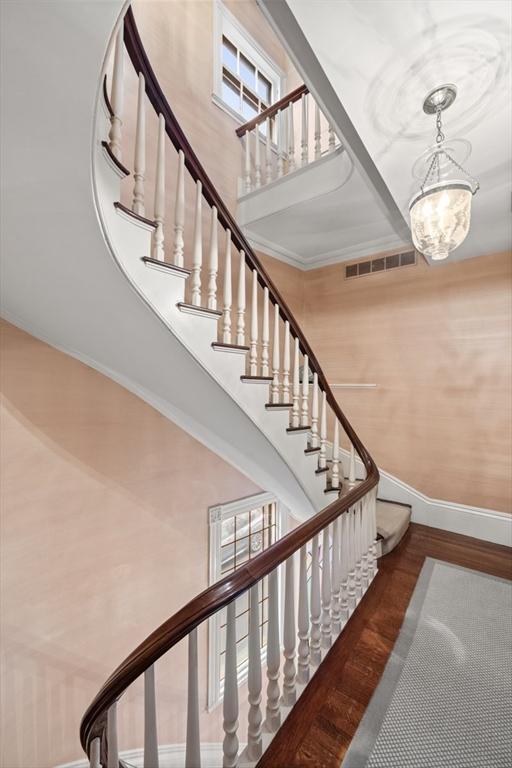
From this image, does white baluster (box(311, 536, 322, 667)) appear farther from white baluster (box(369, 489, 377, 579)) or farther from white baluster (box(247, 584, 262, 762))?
white baluster (box(369, 489, 377, 579))

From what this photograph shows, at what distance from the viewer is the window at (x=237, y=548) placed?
9.48 ft

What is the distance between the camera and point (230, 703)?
1003 mm

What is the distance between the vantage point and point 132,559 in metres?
2.42

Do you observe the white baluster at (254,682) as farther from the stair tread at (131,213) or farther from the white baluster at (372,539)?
the stair tread at (131,213)

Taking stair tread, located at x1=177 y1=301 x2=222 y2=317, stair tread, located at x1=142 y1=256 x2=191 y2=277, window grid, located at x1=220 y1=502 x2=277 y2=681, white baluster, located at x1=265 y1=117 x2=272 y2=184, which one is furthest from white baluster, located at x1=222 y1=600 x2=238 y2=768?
white baluster, located at x1=265 y1=117 x2=272 y2=184

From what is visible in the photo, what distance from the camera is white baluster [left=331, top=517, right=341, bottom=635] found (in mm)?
1667

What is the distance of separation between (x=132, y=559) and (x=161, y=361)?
1.62 meters

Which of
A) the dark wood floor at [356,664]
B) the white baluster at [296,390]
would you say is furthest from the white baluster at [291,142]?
the dark wood floor at [356,664]

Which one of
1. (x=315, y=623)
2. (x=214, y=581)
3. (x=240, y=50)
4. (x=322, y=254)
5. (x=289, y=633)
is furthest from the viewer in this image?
(x=322, y=254)

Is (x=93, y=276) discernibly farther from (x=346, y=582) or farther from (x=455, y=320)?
(x=455, y=320)

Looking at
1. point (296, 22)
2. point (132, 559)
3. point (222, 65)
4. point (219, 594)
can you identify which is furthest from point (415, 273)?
point (132, 559)

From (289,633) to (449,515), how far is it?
2.39 metres

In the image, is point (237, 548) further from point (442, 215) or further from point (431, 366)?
point (442, 215)

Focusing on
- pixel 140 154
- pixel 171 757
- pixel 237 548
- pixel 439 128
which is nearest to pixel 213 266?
pixel 140 154
